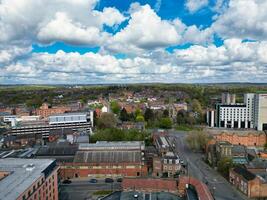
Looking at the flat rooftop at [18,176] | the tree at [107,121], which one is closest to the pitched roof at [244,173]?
the flat rooftop at [18,176]

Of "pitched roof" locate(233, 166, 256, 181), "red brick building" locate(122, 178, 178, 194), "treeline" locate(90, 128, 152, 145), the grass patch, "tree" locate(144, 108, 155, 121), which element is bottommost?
the grass patch

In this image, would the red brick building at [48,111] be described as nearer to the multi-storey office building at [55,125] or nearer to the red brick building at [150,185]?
the multi-storey office building at [55,125]

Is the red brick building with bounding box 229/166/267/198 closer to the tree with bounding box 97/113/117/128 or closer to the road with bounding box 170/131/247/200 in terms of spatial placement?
the road with bounding box 170/131/247/200

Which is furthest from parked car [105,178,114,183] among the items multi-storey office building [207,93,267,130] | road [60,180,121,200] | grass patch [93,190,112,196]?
multi-storey office building [207,93,267,130]

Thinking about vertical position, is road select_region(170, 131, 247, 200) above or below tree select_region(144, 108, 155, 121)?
below

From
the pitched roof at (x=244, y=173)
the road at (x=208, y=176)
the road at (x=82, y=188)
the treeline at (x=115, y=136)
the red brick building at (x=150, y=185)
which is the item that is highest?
the treeline at (x=115, y=136)

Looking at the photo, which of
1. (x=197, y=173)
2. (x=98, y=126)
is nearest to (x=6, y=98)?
(x=98, y=126)
